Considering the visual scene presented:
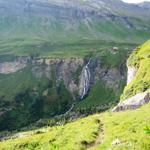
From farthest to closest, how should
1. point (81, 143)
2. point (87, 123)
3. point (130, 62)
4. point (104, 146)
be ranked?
point (130, 62) < point (87, 123) < point (81, 143) < point (104, 146)

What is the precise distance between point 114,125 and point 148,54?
245ft

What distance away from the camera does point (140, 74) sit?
4572 inches

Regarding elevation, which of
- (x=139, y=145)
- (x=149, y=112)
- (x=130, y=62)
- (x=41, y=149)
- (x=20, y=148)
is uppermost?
(x=139, y=145)

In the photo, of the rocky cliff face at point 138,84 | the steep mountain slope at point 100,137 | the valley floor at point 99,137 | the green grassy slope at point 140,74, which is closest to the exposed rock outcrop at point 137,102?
the rocky cliff face at point 138,84

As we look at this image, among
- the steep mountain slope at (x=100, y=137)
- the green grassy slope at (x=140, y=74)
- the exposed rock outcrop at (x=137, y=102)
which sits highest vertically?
the steep mountain slope at (x=100, y=137)

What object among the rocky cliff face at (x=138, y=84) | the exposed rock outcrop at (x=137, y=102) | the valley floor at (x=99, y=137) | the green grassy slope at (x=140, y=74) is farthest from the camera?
the green grassy slope at (x=140, y=74)

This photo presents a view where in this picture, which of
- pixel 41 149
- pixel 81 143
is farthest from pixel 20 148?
pixel 81 143

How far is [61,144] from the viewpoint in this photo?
5797 cm

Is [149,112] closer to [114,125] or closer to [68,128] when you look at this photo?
[114,125]

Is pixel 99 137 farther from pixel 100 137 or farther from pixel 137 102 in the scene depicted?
pixel 137 102

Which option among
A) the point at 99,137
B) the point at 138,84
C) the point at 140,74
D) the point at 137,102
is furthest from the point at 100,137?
the point at 140,74

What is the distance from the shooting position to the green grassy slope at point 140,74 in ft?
346

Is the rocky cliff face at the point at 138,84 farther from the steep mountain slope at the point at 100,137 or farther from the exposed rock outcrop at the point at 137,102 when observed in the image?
the steep mountain slope at the point at 100,137

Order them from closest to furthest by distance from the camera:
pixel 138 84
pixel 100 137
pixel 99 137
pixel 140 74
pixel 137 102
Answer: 1. pixel 100 137
2. pixel 99 137
3. pixel 137 102
4. pixel 138 84
5. pixel 140 74
